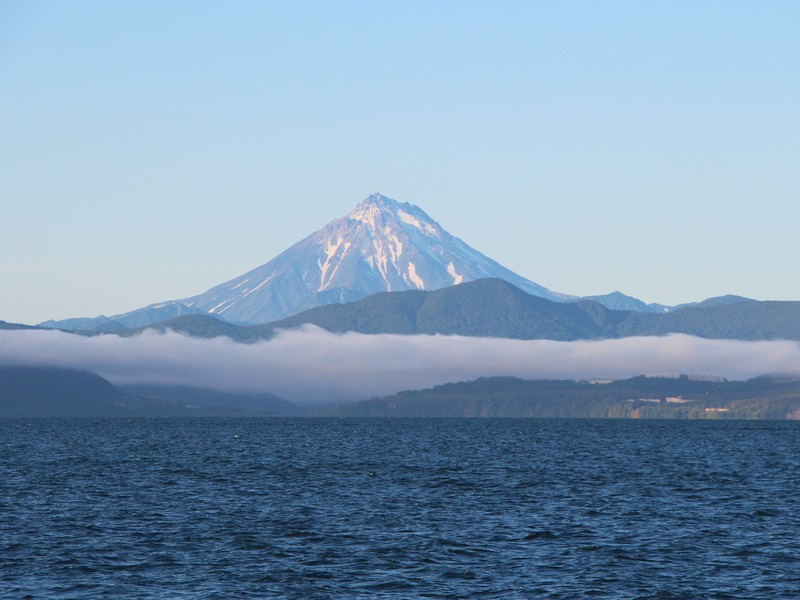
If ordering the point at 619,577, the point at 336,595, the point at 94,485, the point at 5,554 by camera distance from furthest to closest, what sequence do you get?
1. the point at 94,485
2. the point at 5,554
3. the point at 619,577
4. the point at 336,595

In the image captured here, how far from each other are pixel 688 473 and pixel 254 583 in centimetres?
11295

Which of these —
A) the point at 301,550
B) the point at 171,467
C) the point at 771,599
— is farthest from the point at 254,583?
the point at 171,467

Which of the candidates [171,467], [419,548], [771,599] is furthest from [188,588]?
[171,467]

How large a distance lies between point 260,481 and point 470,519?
51.7 metres

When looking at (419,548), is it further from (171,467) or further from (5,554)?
(171,467)

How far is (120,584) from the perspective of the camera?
78875 mm

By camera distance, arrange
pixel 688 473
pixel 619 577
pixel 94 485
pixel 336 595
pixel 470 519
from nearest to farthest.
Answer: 1. pixel 336 595
2. pixel 619 577
3. pixel 470 519
4. pixel 94 485
5. pixel 688 473

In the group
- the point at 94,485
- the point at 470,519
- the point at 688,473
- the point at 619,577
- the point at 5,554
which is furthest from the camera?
the point at 688,473

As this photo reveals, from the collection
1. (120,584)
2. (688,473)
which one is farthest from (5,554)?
(688,473)

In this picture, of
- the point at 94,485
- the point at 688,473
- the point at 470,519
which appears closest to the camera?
the point at 470,519

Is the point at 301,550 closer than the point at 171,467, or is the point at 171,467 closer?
the point at 301,550

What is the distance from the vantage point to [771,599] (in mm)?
75750

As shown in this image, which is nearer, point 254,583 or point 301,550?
point 254,583

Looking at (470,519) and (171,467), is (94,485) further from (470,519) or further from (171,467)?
(470,519)
